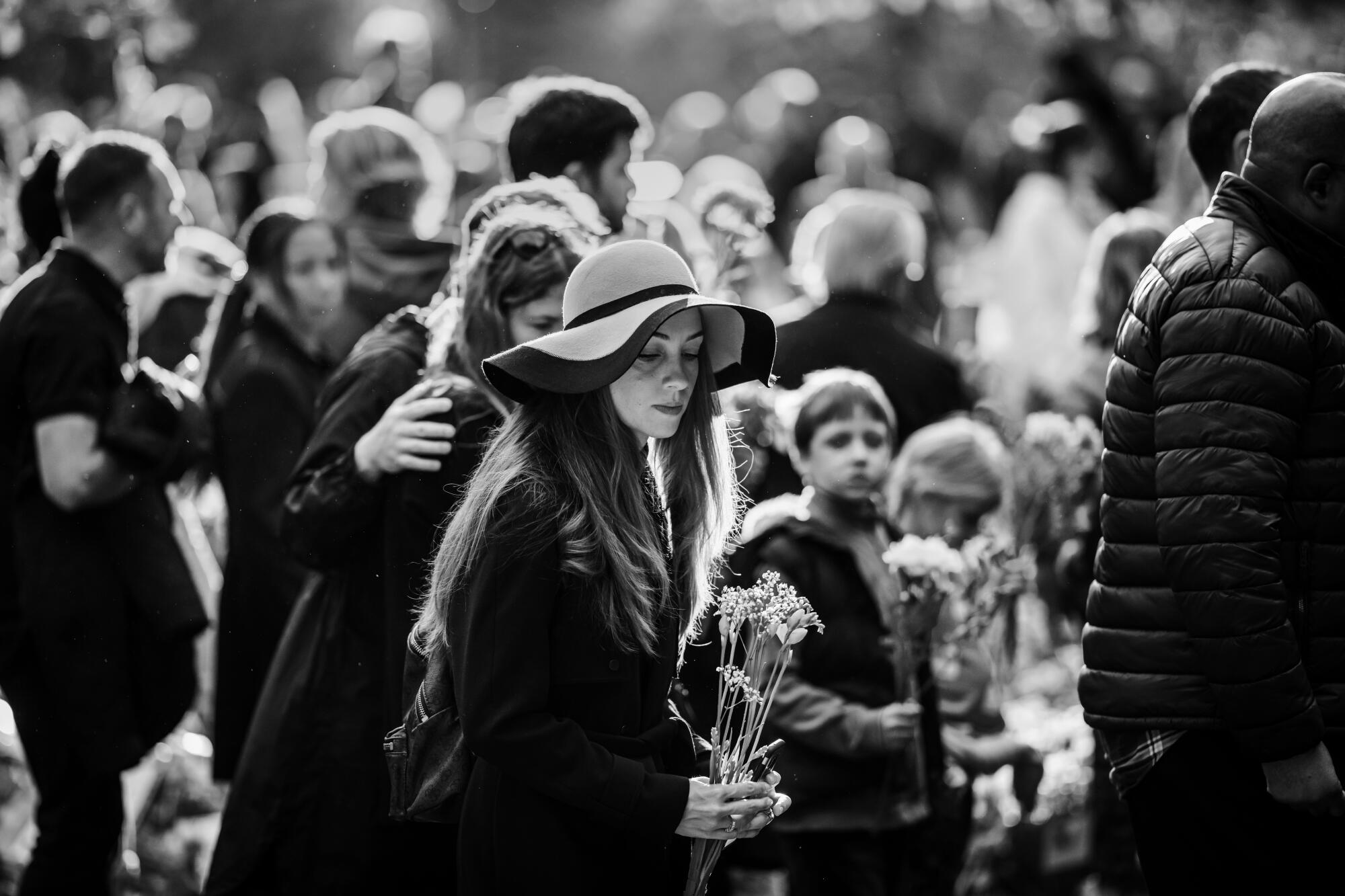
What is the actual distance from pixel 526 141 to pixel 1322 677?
112 inches

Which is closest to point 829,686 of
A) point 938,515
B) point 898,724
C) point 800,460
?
point 898,724

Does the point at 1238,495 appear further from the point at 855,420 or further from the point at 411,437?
the point at 411,437

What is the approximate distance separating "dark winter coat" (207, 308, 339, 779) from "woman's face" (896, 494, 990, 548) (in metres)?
2.15

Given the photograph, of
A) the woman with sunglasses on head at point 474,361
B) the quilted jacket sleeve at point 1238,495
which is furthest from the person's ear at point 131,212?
the quilted jacket sleeve at point 1238,495

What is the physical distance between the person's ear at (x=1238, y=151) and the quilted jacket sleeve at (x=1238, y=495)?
1219 mm

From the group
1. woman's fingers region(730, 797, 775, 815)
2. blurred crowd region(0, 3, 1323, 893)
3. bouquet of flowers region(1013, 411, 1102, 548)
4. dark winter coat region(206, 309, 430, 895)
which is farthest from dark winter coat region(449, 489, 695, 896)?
bouquet of flowers region(1013, 411, 1102, 548)

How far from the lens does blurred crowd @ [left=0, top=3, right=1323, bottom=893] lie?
4.35 m

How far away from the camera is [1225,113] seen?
190 inches

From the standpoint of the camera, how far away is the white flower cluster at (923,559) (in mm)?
4840

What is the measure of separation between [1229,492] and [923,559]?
1560 mm

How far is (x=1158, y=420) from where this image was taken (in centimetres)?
350

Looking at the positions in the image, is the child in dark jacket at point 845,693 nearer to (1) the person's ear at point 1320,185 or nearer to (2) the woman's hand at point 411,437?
(2) the woman's hand at point 411,437

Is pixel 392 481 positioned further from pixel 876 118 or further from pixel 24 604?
pixel 876 118

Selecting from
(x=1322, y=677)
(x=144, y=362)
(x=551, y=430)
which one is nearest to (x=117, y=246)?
(x=144, y=362)
